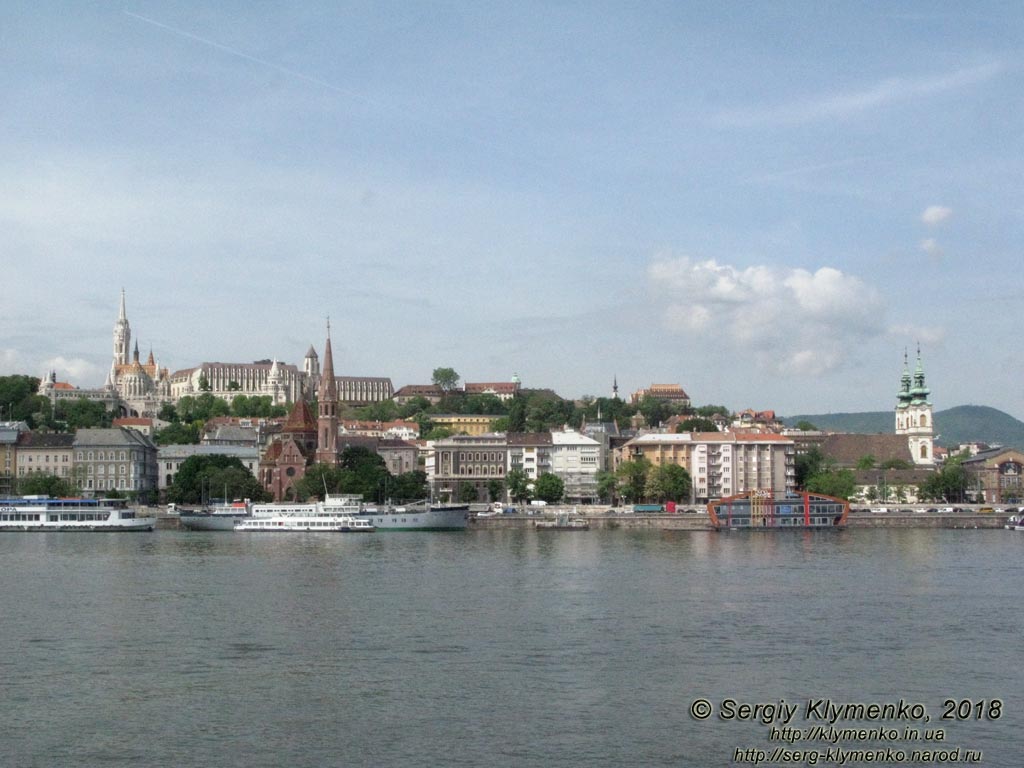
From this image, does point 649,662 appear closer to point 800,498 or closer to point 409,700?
point 409,700

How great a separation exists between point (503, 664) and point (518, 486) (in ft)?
234

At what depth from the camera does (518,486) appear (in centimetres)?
9688

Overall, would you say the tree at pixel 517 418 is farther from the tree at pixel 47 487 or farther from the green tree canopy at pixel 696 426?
the tree at pixel 47 487

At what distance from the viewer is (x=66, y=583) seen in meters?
41.0

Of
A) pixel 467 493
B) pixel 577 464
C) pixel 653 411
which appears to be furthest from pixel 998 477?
pixel 467 493

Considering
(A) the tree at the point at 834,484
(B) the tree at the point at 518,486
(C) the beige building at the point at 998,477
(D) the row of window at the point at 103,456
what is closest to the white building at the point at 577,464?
(B) the tree at the point at 518,486

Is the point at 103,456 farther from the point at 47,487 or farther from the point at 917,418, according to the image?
the point at 917,418

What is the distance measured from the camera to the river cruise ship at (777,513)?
80.1 metres

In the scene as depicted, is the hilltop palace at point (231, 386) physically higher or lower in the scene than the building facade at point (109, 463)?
higher

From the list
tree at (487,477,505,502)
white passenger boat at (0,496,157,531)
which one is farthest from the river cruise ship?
white passenger boat at (0,496,157,531)

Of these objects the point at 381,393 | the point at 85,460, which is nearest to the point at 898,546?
the point at 85,460

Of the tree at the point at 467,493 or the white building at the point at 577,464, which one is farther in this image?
the white building at the point at 577,464

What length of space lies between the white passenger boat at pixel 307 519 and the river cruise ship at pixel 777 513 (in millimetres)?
21063

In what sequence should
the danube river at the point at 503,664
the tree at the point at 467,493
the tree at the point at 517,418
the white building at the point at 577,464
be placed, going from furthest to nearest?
the tree at the point at 517,418, the white building at the point at 577,464, the tree at the point at 467,493, the danube river at the point at 503,664
